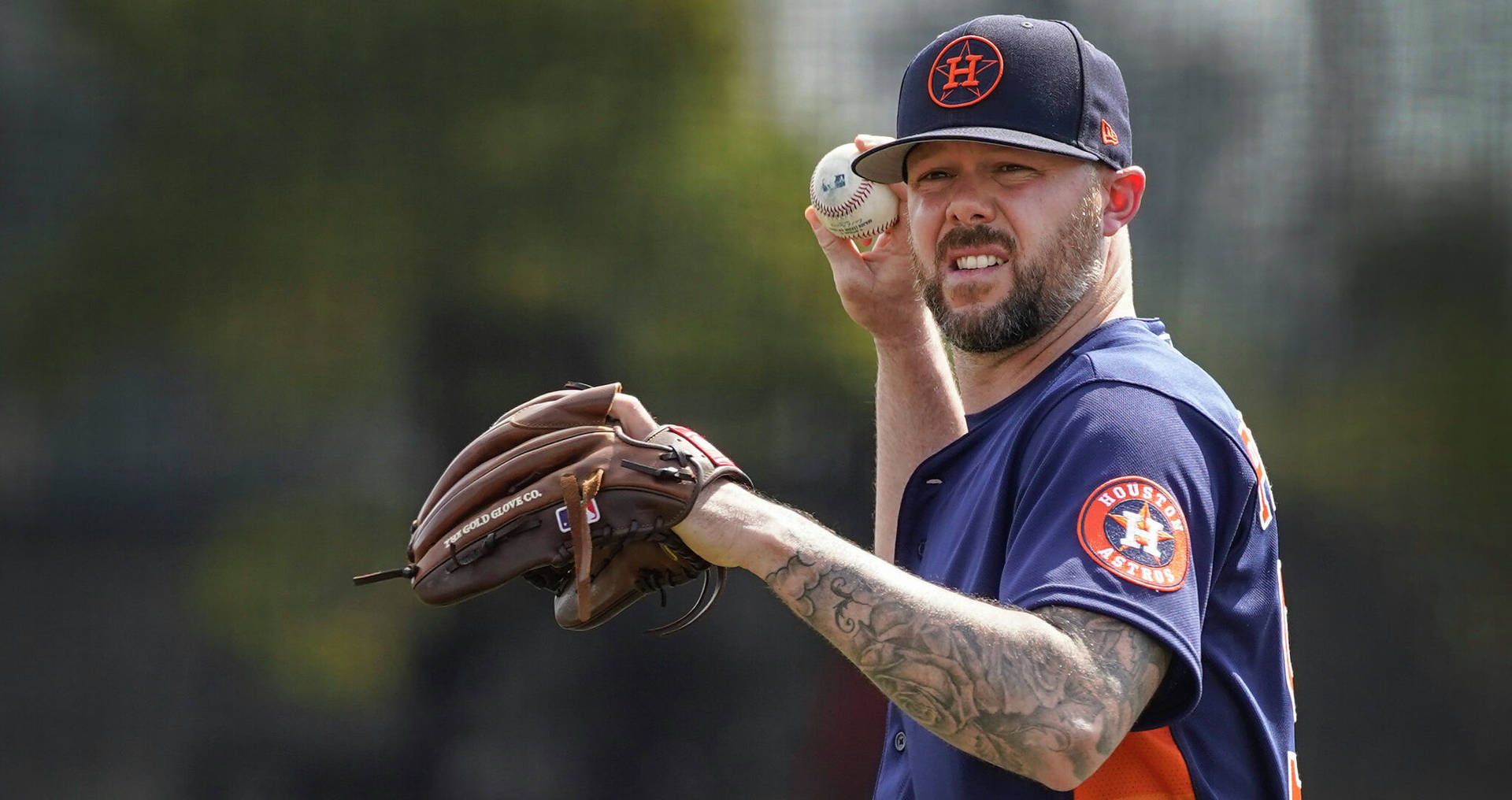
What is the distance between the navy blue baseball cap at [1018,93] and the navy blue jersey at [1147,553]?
0.22 m

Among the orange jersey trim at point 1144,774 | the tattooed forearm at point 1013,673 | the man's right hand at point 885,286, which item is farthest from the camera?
the man's right hand at point 885,286

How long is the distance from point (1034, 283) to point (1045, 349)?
0.08m

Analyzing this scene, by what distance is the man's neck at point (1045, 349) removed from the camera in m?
1.61

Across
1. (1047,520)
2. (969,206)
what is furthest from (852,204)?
(1047,520)

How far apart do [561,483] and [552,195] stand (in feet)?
6.98

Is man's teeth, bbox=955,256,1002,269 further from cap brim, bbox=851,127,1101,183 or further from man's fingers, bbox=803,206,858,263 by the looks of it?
man's fingers, bbox=803,206,858,263

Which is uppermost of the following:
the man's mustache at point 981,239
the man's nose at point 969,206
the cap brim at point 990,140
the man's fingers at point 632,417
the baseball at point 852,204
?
the cap brim at point 990,140

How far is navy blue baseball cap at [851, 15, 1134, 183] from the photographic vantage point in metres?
1.57

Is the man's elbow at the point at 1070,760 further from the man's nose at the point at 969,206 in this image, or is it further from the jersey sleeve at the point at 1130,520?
the man's nose at the point at 969,206

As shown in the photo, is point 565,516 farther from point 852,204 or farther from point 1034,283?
point 852,204

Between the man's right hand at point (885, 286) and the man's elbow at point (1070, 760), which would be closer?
the man's elbow at point (1070, 760)

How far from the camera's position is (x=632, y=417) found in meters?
1.62

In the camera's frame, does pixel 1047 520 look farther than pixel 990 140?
No

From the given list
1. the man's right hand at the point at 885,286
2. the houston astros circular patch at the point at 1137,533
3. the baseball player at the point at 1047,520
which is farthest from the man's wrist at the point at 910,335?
the houston astros circular patch at the point at 1137,533
